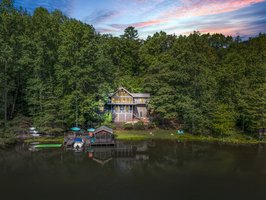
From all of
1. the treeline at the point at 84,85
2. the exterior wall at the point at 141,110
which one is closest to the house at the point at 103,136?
the treeline at the point at 84,85

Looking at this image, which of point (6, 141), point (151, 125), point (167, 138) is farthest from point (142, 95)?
point (6, 141)

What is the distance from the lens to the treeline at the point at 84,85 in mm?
33781

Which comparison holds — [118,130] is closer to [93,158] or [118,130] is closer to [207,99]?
[93,158]

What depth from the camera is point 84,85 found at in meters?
37.7

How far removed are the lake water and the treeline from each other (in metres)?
6.24

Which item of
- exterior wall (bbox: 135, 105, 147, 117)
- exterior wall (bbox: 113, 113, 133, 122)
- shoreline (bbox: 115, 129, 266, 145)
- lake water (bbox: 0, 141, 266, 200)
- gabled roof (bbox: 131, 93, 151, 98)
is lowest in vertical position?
lake water (bbox: 0, 141, 266, 200)

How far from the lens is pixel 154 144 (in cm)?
→ 3138

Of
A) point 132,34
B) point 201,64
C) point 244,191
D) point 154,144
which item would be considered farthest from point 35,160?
point 132,34

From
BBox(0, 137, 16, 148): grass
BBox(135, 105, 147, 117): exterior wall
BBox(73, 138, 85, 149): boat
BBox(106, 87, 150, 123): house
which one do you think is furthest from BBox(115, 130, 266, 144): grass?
BBox(0, 137, 16, 148): grass

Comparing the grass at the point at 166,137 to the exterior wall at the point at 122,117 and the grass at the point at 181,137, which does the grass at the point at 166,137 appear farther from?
the exterior wall at the point at 122,117

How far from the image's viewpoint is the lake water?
17.1 m

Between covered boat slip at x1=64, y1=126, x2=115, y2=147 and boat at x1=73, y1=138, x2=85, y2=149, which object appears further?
covered boat slip at x1=64, y1=126, x2=115, y2=147

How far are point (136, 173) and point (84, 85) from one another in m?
21.2

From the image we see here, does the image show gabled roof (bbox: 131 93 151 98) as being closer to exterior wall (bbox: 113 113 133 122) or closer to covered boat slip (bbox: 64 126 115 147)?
exterior wall (bbox: 113 113 133 122)
